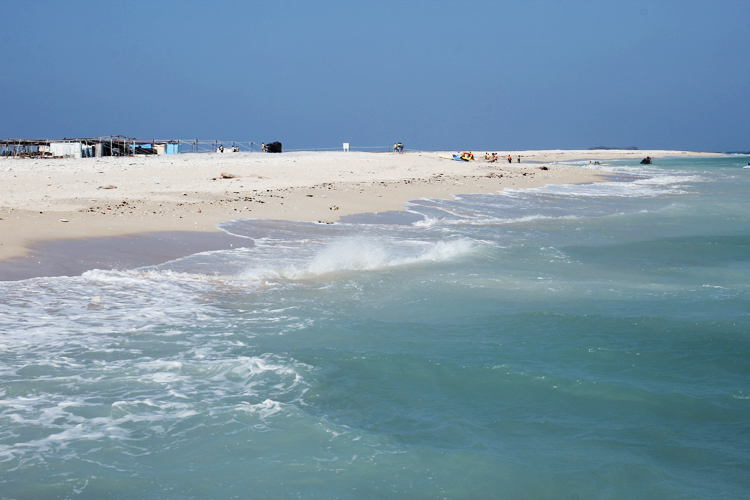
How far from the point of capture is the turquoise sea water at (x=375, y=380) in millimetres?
4367

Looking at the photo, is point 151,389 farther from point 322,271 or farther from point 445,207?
point 445,207

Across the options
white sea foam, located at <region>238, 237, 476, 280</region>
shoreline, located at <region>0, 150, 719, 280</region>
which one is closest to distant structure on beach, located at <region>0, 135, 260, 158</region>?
shoreline, located at <region>0, 150, 719, 280</region>

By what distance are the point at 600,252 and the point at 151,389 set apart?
32.6ft

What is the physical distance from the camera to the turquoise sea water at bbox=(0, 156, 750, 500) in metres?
4.37

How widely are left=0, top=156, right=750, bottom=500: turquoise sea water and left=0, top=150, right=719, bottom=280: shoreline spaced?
152 cm

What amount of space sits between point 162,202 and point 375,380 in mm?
13293

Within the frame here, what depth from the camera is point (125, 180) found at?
24.2 m

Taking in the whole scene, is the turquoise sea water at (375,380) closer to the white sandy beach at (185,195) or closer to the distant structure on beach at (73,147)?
the white sandy beach at (185,195)

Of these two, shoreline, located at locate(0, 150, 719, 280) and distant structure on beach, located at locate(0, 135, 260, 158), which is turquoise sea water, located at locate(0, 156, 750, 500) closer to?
shoreline, located at locate(0, 150, 719, 280)

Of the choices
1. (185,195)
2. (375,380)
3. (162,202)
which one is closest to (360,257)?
(375,380)

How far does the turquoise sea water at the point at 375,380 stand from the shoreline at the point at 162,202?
1.52 metres

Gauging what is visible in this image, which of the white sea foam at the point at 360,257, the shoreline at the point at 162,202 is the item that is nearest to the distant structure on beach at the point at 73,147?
the shoreline at the point at 162,202

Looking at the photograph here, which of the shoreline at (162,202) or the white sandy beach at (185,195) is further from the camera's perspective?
the white sandy beach at (185,195)

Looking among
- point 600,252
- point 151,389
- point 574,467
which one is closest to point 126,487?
point 151,389
